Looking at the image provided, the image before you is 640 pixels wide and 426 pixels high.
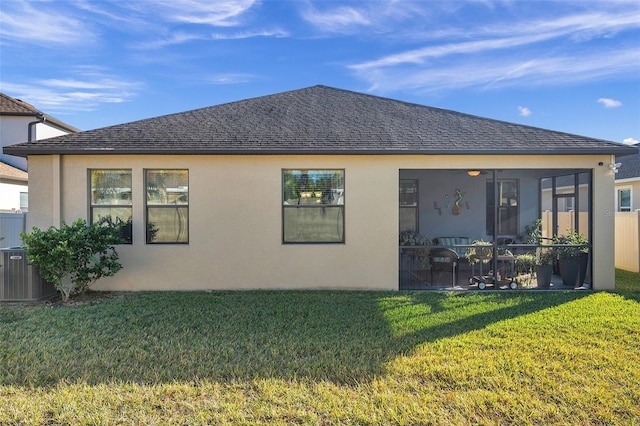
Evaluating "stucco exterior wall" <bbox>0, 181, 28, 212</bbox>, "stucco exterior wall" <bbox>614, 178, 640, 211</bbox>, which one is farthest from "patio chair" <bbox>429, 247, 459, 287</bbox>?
"stucco exterior wall" <bbox>0, 181, 28, 212</bbox>

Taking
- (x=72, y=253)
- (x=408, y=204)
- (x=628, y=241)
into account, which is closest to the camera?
(x=72, y=253)

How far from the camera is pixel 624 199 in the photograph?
15.6m

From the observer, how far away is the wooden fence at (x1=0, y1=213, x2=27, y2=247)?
428 inches

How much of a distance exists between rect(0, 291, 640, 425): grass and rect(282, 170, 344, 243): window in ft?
6.31

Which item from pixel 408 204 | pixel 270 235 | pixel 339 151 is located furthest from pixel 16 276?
pixel 408 204

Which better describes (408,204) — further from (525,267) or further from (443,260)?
(525,267)

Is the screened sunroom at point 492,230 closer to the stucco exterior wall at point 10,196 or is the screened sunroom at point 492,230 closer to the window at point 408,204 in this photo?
the window at point 408,204

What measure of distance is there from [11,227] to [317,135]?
376 inches

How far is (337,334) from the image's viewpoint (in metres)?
5.42

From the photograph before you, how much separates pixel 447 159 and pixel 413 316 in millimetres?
3809

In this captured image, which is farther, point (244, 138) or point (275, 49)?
point (275, 49)

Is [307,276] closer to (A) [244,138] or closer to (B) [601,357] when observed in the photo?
(A) [244,138]

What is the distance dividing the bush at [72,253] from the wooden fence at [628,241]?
1357cm

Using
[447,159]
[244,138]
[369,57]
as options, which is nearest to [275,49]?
[369,57]
